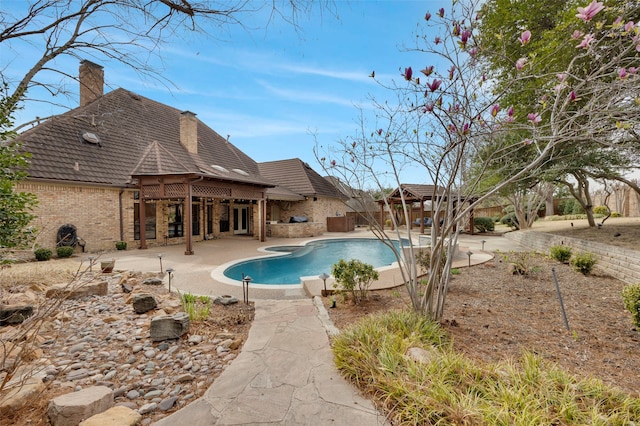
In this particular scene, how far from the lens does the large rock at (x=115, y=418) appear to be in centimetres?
219

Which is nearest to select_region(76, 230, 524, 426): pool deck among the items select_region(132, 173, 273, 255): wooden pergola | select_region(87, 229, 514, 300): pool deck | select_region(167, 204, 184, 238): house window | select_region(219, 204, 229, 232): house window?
select_region(87, 229, 514, 300): pool deck

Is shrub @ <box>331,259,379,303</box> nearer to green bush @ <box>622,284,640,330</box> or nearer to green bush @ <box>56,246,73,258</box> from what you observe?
green bush @ <box>622,284,640,330</box>

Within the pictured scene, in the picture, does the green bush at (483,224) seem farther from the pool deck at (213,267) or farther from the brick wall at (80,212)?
the brick wall at (80,212)

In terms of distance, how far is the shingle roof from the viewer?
11.1 metres

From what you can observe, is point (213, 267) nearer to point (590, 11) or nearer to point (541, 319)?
point (541, 319)

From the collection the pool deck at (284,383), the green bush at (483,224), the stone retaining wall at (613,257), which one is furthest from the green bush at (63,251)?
the green bush at (483,224)

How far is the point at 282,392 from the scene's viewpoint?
2697mm

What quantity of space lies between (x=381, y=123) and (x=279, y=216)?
1887 centimetres

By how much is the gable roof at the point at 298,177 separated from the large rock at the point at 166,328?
18.0 meters

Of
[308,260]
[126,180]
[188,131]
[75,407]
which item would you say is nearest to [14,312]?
[75,407]

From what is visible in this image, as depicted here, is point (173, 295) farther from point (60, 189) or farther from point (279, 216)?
point (279, 216)

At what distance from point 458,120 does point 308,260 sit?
9601 mm

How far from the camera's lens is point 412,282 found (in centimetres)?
423

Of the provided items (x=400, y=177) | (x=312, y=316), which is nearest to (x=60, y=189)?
(x=312, y=316)
